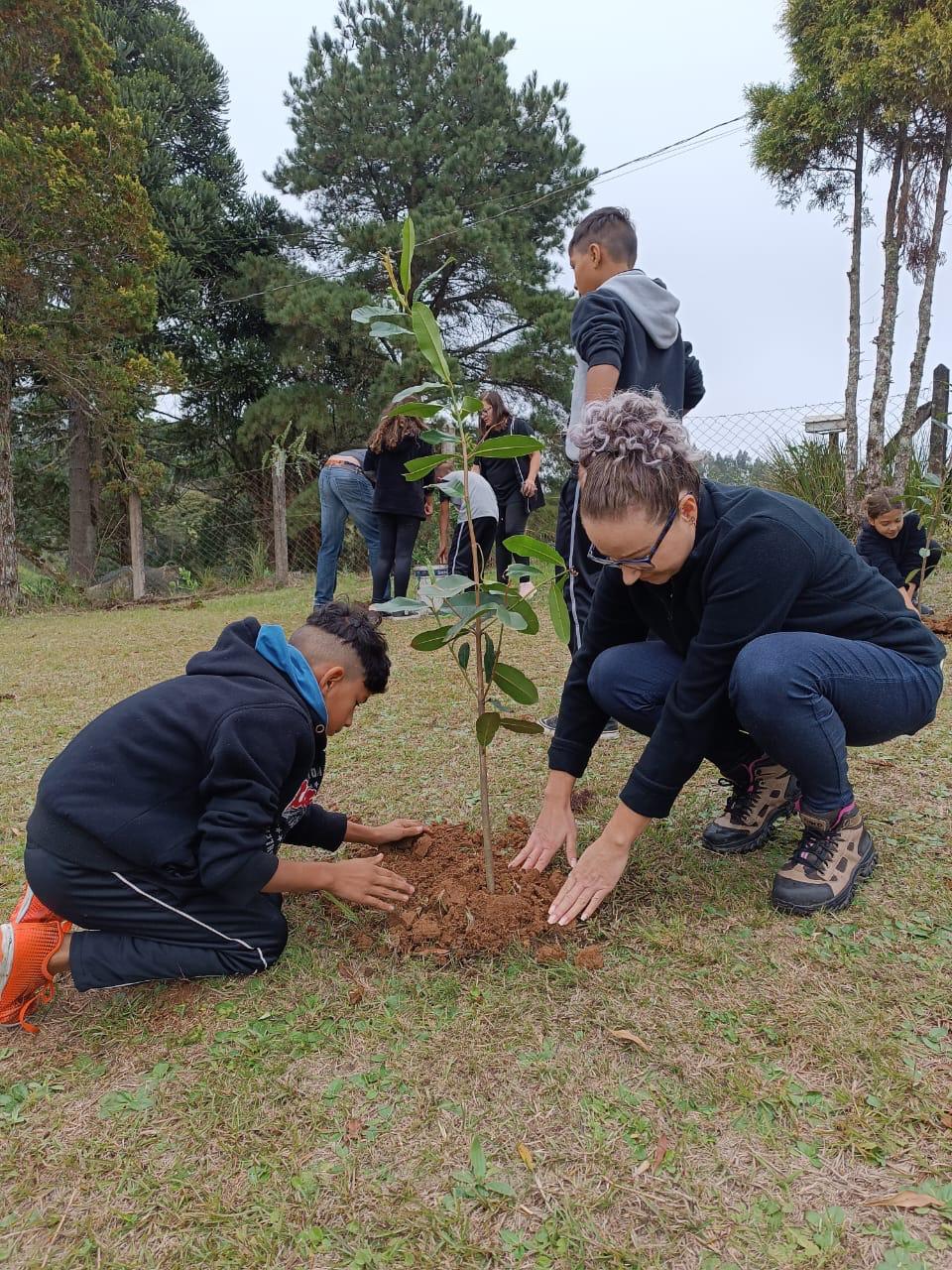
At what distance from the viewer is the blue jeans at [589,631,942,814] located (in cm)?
181

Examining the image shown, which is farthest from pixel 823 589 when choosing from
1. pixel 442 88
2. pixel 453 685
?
pixel 442 88

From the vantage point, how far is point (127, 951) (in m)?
1.75

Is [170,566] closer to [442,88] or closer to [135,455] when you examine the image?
[135,455]

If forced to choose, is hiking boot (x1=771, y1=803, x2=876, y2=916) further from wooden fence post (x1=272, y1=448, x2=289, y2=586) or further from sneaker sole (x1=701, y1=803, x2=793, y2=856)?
wooden fence post (x1=272, y1=448, x2=289, y2=586)

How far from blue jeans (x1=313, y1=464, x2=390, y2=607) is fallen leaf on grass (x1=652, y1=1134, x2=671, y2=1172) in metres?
5.04

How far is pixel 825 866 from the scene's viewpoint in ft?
6.42

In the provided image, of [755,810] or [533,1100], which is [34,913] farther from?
[755,810]

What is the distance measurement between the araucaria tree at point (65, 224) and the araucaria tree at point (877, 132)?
7333mm

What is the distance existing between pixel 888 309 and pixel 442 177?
7.63 metres

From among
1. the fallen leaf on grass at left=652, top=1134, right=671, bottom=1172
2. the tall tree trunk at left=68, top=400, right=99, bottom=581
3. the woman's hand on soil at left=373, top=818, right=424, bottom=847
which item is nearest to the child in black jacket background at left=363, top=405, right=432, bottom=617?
the woman's hand on soil at left=373, top=818, right=424, bottom=847

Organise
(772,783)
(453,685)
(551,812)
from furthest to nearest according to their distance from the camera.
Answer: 1. (453,685)
2. (772,783)
3. (551,812)

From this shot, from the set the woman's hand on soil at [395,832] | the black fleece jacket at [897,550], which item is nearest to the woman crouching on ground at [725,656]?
the woman's hand on soil at [395,832]

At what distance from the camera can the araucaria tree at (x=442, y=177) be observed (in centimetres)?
1214

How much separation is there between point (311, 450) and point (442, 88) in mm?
6192
